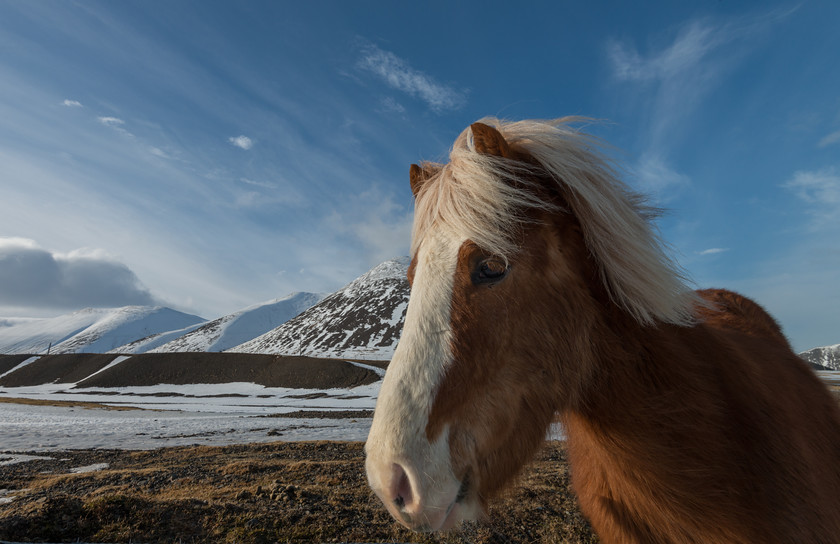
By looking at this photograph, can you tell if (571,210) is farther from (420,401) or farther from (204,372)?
(204,372)

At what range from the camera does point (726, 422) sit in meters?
1.94

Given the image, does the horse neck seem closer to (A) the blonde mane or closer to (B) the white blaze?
(A) the blonde mane

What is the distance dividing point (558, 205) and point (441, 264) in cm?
65

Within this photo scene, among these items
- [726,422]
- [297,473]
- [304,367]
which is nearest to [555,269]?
[726,422]

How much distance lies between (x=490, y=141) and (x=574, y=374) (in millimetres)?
1119

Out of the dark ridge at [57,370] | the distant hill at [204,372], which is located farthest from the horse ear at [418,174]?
the dark ridge at [57,370]

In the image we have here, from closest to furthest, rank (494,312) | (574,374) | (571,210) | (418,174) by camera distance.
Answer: (494,312) → (574,374) → (571,210) → (418,174)

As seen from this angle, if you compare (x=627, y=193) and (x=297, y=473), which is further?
(x=297, y=473)

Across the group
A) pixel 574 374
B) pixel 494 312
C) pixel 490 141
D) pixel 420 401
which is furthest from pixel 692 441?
pixel 490 141

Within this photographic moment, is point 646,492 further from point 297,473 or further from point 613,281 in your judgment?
point 297,473

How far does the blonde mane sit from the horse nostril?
36.3 inches

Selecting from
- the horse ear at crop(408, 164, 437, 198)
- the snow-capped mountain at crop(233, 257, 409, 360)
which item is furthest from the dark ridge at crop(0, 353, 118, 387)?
the horse ear at crop(408, 164, 437, 198)

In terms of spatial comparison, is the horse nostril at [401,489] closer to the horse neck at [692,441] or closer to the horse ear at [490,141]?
the horse neck at [692,441]

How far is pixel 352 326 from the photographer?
126 m
